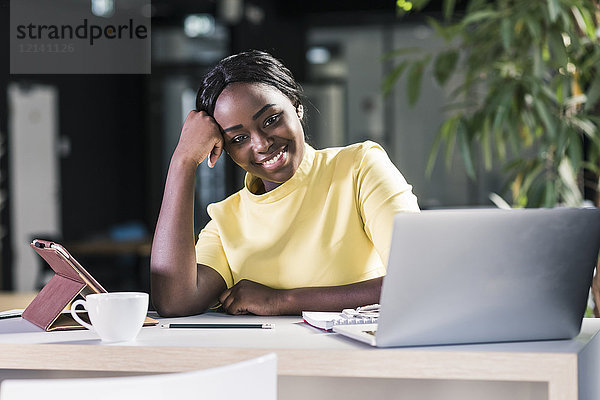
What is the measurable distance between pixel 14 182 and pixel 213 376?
230 inches

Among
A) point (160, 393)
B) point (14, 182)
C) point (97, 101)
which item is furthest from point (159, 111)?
point (160, 393)

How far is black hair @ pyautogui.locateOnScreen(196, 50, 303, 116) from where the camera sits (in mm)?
1596

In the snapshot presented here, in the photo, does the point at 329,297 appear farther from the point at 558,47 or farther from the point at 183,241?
the point at 558,47

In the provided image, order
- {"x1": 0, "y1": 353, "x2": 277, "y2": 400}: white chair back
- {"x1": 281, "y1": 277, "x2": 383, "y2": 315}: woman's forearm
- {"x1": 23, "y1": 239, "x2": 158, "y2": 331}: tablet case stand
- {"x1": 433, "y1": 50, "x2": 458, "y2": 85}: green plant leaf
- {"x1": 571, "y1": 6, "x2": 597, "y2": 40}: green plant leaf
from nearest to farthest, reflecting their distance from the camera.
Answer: {"x1": 0, "y1": 353, "x2": 277, "y2": 400}: white chair back → {"x1": 23, "y1": 239, "x2": 158, "y2": 331}: tablet case stand → {"x1": 281, "y1": 277, "x2": 383, "y2": 315}: woman's forearm → {"x1": 571, "y1": 6, "x2": 597, "y2": 40}: green plant leaf → {"x1": 433, "y1": 50, "x2": 458, "y2": 85}: green plant leaf

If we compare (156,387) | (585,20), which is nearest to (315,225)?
(156,387)

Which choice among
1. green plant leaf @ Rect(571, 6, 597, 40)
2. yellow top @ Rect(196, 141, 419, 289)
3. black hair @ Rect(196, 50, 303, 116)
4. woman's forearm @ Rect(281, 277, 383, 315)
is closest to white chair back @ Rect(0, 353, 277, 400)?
woman's forearm @ Rect(281, 277, 383, 315)

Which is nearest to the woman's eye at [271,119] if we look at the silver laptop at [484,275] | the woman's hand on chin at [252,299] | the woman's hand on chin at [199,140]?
the woman's hand on chin at [199,140]

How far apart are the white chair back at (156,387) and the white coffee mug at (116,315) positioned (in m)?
0.36

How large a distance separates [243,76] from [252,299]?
47cm

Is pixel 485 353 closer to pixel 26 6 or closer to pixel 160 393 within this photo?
pixel 160 393

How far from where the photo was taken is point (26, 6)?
330cm

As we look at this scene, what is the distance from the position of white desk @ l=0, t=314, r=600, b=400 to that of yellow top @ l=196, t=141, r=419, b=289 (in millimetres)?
329

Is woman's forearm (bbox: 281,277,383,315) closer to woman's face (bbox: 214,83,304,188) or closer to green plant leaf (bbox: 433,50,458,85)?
woman's face (bbox: 214,83,304,188)

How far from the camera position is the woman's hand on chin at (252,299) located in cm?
143
